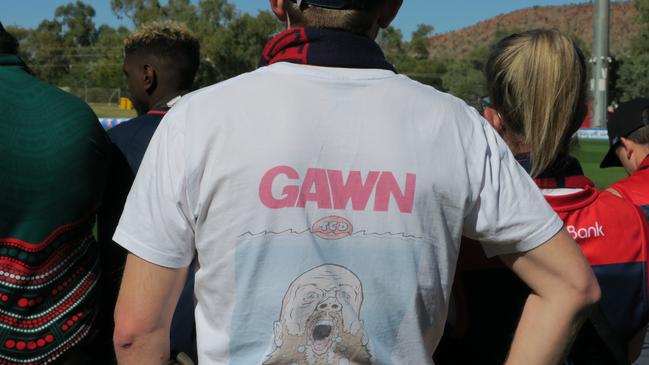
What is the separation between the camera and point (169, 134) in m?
1.68

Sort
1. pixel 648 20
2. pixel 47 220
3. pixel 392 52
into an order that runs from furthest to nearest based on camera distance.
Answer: pixel 392 52 → pixel 648 20 → pixel 47 220

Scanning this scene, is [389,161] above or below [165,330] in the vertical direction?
above

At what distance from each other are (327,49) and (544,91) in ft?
2.94

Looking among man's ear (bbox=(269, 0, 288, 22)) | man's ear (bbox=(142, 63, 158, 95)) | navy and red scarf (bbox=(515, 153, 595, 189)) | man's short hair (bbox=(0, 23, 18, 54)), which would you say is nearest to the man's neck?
man's ear (bbox=(142, 63, 158, 95))

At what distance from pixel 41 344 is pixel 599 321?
1.50m

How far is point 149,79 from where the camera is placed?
12.6ft

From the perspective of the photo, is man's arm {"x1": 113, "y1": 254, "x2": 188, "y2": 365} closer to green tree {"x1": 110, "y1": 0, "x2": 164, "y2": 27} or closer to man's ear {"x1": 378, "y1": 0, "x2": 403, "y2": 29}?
man's ear {"x1": 378, "y1": 0, "x2": 403, "y2": 29}

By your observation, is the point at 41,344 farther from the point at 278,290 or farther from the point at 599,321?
the point at 599,321

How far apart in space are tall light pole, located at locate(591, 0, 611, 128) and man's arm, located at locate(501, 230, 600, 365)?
36696mm

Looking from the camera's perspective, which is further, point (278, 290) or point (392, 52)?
point (392, 52)

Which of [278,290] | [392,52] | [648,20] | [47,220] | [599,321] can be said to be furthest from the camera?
[392,52]

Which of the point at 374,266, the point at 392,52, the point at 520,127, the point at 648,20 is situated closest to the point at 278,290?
the point at 374,266

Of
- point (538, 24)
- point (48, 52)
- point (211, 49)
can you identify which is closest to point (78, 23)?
point (48, 52)

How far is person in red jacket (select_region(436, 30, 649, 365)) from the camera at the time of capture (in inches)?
94.3
